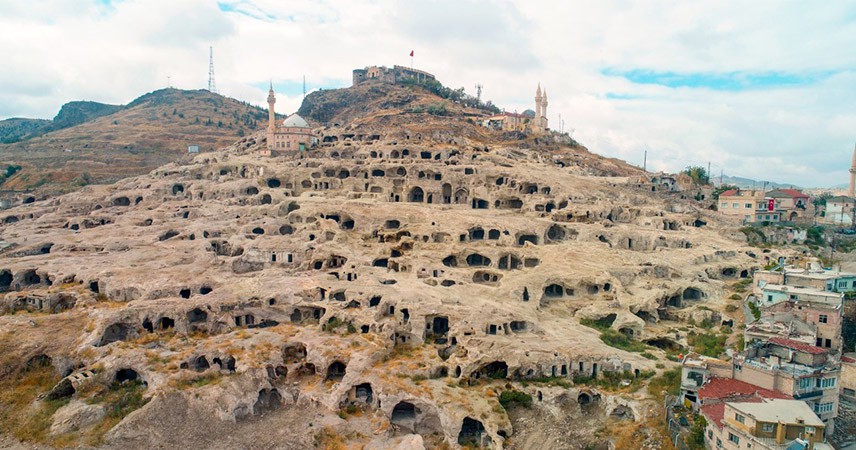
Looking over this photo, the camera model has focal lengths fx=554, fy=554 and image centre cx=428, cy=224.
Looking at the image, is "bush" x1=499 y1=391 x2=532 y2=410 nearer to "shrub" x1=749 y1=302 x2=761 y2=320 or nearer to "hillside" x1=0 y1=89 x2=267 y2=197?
"shrub" x1=749 y1=302 x2=761 y2=320

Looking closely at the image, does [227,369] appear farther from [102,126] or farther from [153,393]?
[102,126]

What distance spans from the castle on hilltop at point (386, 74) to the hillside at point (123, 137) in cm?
3139

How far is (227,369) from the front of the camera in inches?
1249

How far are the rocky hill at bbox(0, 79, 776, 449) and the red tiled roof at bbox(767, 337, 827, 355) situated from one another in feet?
15.8

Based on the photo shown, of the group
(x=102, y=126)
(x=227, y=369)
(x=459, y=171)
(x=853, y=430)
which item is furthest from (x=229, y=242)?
(x=102, y=126)

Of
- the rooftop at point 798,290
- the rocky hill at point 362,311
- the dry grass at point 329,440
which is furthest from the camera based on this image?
the rooftop at point 798,290

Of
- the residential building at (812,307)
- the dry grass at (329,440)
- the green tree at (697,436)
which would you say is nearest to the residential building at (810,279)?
the residential building at (812,307)

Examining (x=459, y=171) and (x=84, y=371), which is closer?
(x=84, y=371)

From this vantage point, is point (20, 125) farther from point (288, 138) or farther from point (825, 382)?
point (825, 382)

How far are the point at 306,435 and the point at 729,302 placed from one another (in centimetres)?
2973

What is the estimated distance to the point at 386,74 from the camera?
11188cm

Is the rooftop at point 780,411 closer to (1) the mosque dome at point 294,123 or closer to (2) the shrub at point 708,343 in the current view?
(2) the shrub at point 708,343

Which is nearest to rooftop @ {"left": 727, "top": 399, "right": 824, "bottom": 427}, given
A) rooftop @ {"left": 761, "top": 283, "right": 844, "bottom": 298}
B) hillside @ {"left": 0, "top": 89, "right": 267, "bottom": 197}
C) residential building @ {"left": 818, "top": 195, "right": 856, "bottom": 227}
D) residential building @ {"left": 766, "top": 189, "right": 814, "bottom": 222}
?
rooftop @ {"left": 761, "top": 283, "right": 844, "bottom": 298}

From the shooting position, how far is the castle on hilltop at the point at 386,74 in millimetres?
111750
